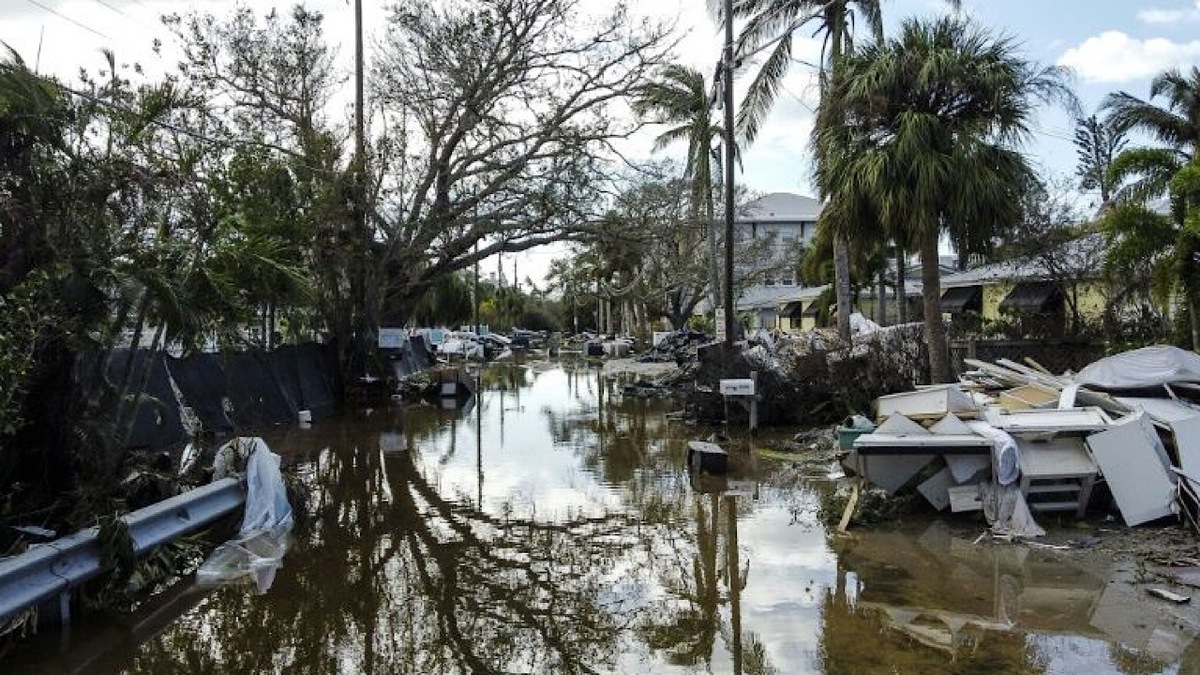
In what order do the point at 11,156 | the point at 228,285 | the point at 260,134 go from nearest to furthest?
the point at 11,156, the point at 228,285, the point at 260,134

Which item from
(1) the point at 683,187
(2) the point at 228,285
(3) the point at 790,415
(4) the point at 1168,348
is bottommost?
(3) the point at 790,415

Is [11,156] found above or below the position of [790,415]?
above

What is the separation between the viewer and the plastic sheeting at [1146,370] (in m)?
10.8

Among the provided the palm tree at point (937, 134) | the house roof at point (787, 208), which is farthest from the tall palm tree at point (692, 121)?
the house roof at point (787, 208)

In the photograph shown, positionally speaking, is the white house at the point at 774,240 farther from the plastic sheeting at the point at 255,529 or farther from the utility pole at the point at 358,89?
the plastic sheeting at the point at 255,529

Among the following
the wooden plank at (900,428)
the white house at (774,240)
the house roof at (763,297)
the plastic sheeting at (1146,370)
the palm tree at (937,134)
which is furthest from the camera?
the house roof at (763,297)

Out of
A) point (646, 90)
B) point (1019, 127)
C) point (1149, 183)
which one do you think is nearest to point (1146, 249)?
point (1149, 183)

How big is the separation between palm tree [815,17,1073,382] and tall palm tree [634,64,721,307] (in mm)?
11729

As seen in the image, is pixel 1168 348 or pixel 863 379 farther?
pixel 863 379

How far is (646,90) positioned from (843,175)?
1234 centimetres

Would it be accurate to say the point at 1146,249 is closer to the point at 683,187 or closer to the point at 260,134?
the point at 683,187

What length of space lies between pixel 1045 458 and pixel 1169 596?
263 centimetres

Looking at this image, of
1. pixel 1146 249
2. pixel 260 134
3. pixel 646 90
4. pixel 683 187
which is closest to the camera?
pixel 1146 249

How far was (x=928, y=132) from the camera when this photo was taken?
44.9 feet
